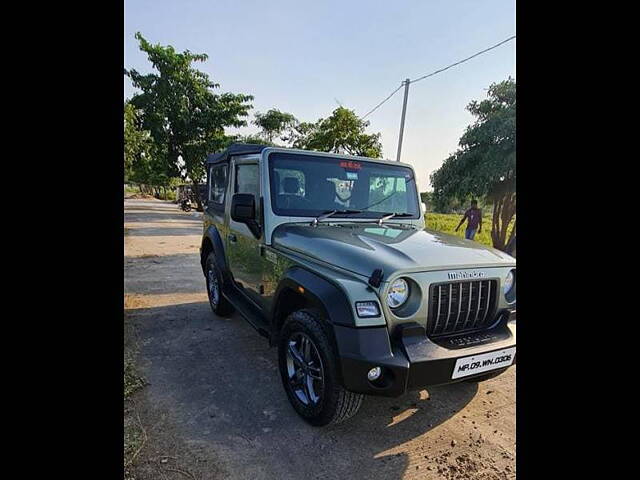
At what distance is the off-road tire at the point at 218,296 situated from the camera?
175 inches

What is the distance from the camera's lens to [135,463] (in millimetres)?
2146

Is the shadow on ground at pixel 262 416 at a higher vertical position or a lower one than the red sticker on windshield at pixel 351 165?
lower

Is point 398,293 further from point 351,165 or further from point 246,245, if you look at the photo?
point 246,245

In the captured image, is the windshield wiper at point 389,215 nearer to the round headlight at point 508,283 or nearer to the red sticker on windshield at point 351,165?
the red sticker on windshield at point 351,165

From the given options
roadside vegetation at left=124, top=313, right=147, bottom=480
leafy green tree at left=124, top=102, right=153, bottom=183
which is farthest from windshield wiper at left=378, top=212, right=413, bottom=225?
leafy green tree at left=124, top=102, right=153, bottom=183

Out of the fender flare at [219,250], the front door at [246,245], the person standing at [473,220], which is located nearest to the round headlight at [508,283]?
the front door at [246,245]

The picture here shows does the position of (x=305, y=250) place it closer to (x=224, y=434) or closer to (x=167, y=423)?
(x=224, y=434)

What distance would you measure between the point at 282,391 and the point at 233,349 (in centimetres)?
99

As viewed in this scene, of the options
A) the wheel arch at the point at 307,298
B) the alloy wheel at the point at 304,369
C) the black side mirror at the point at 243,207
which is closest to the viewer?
the wheel arch at the point at 307,298

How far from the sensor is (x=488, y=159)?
7074 millimetres

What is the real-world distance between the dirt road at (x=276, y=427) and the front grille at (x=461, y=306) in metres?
0.77
